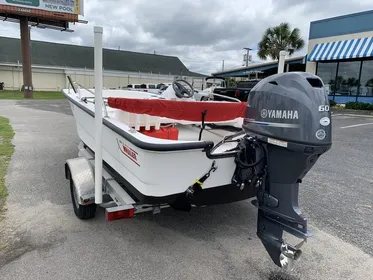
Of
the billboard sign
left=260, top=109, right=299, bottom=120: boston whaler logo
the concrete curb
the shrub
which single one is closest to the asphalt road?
left=260, top=109, right=299, bottom=120: boston whaler logo

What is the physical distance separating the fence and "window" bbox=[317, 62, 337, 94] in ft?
45.0

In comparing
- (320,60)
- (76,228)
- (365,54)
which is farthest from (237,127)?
(320,60)

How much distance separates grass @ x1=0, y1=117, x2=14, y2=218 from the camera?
163 inches

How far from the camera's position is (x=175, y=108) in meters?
2.95

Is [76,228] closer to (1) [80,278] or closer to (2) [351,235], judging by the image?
(1) [80,278]

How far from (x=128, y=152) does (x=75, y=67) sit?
3945 cm

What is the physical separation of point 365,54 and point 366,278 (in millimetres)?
16695

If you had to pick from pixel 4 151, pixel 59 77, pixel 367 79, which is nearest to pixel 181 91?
pixel 4 151

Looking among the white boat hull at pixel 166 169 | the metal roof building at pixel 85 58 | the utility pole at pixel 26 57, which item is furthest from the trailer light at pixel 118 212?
the metal roof building at pixel 85 58

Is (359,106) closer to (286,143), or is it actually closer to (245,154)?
(245,154)

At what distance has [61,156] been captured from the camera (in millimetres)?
6137

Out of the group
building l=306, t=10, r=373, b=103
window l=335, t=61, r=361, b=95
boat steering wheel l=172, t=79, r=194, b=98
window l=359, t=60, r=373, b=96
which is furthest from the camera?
window l=335, t=61, r=361, b=95

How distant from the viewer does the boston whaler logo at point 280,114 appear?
2172 millimetres

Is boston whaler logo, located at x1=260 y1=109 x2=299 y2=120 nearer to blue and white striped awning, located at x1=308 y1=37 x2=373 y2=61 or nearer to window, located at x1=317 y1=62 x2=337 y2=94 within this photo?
blue and white striped awning, located at x1=308 y1=37 x2=373 y2=61
